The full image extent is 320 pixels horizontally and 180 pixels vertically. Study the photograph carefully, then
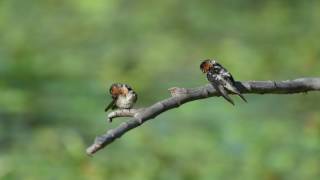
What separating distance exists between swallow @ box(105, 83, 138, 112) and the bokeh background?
1600 millimetres

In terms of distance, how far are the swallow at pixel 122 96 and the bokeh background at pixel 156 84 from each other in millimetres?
1600

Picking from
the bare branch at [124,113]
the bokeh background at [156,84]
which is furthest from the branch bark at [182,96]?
the bokeh background at [156,84]

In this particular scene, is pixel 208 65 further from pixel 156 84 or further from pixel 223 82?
pixel 156 84

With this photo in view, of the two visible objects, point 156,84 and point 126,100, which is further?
point 156,84

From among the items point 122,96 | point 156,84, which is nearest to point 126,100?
point 122,96

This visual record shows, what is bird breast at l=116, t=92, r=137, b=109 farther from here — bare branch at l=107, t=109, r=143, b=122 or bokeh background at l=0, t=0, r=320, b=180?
bokeh background at l=0, t=0, r=320, b=180

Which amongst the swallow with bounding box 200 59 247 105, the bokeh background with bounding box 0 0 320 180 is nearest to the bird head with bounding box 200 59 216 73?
the swallow with bounding box 200 59 247 105

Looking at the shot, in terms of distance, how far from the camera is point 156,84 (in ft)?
11.5

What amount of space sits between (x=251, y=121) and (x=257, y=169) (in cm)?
42

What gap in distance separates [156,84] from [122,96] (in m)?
2.48

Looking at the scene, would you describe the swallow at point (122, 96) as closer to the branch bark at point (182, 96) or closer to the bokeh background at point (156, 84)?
the branch bark at point (182, 96)

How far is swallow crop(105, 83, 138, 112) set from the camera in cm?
100

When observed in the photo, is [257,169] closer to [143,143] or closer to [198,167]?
[198,167]

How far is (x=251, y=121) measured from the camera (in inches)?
123
